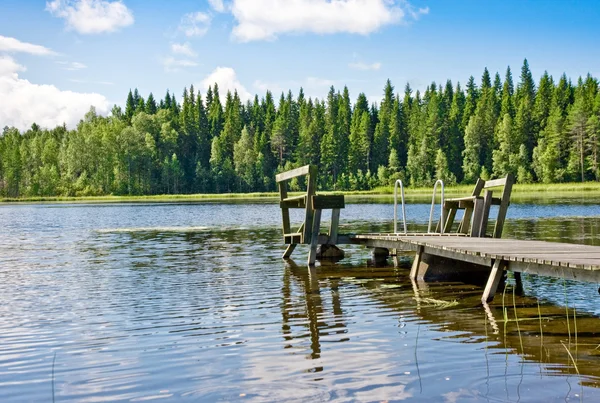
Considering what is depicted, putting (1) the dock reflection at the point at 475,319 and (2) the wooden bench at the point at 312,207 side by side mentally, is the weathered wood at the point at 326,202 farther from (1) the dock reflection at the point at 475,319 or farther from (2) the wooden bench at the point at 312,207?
(1) the dock reflection at the point at 475,319

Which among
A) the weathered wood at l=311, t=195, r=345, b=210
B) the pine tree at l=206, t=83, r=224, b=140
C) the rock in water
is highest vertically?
the pine tree at l=206, t=83, r=224, b=140

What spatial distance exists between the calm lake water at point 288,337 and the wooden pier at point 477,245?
61 centimetres

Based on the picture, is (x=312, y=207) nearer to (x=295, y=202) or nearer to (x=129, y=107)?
(x=295, y=202)

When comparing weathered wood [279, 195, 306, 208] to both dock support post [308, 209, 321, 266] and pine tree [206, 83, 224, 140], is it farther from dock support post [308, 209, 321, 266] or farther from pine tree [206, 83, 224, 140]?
pine tree [206, 83, 224, 140]

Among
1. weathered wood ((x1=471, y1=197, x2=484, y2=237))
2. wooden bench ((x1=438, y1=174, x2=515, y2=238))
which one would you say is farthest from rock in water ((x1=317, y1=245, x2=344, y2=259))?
weathered wood ((x1=471, y1=197, x2=484, y2=237))

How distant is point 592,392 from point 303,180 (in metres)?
113

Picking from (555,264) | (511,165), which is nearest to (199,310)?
(555,264)

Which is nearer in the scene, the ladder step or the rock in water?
the ladder step

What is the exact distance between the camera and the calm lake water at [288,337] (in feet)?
23.1

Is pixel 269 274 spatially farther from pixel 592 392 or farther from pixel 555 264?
pixel 592 392

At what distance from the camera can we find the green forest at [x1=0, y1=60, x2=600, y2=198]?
10681 centimetres

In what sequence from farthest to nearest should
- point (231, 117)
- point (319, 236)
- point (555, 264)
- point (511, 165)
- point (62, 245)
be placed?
point (231, 117) → point (511, 165) → point (62, 245) → point (319, 236) → point (555, 264)

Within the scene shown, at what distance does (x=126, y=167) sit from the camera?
117 metres

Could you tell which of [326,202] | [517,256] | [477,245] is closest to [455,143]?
[326,202]
